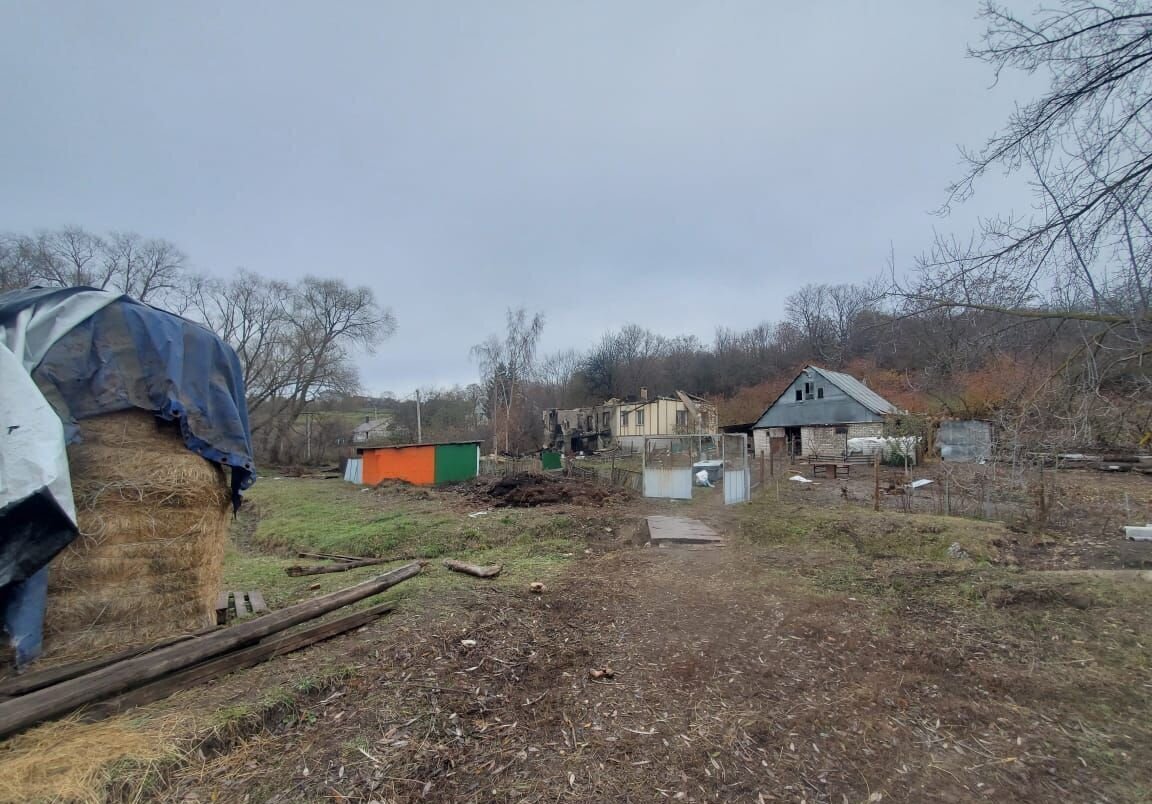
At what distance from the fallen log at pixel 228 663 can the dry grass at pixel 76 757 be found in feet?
0.49

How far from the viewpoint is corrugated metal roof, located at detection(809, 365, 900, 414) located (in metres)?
27.2

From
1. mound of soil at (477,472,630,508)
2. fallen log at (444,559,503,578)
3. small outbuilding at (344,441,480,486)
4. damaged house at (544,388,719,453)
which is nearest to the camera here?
fallen log at (444,559,503,578)

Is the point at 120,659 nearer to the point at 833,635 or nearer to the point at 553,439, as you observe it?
the point at 833,635

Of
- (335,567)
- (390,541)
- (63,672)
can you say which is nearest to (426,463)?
(390,541)

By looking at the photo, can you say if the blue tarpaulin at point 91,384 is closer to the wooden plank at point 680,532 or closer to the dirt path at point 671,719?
the dirt path at point 671,719

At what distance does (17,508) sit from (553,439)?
41442 mm

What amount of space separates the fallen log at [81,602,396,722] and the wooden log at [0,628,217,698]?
0.34 meters

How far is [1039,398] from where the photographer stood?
16.1 feet

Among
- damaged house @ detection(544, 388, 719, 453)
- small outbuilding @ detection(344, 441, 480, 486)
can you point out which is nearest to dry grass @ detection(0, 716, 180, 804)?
small outbuilding @ detection(344, 441, 480, 486)

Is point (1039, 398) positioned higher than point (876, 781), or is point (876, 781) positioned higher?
point (1039, 398)

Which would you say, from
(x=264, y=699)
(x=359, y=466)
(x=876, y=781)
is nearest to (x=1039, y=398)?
(x=876, y=781)

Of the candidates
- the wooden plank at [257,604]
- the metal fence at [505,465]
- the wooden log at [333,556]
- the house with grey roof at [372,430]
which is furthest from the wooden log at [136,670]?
the house with grey roof at [372,430]

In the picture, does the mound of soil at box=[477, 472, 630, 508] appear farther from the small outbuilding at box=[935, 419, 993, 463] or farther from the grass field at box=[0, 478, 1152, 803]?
the small outbuilding at box=[935, 419, 993, 463]

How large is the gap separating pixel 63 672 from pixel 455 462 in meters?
Result: 20.1
